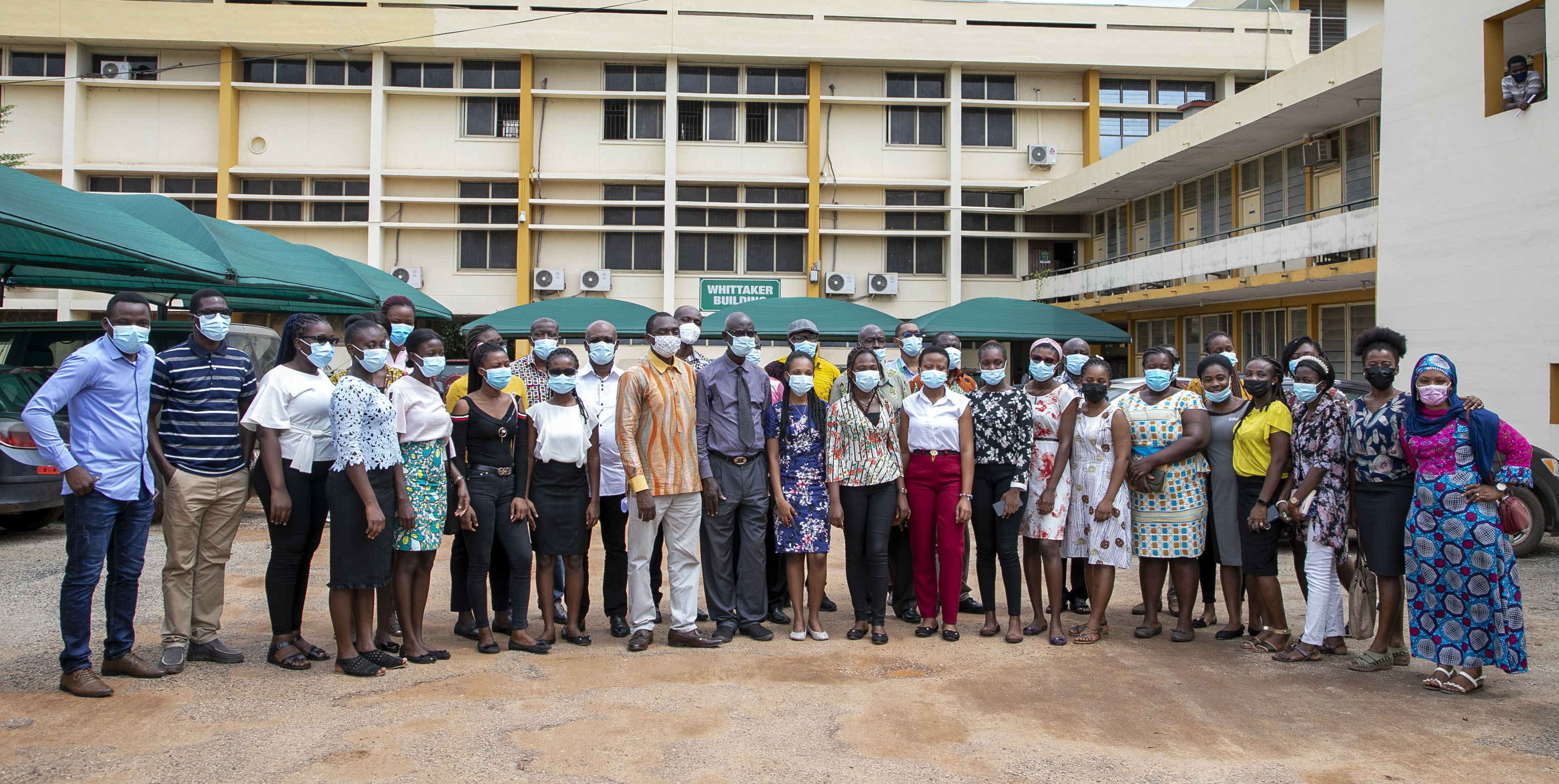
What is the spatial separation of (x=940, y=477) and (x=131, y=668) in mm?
4524

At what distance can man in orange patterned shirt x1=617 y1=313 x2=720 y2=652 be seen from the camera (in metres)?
5.97

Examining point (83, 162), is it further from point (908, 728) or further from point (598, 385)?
point (908, 728)

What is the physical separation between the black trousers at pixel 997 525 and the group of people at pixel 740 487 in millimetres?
22

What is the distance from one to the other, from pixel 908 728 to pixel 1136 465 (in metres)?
2.51

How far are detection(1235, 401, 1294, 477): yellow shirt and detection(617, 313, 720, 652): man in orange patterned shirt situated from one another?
3.29 metres

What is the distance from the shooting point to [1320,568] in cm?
584

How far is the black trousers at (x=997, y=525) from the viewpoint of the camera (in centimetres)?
626

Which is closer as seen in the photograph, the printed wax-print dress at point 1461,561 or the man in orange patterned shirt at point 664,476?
the printed wax-print dress at point 1461,561

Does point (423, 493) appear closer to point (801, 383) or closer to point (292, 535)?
point (292, 535)

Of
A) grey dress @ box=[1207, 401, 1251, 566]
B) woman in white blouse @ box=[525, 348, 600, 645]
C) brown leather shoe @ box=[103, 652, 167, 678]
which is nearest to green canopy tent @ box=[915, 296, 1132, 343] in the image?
grey dress @ box=[1207, 401, 1251, 566]

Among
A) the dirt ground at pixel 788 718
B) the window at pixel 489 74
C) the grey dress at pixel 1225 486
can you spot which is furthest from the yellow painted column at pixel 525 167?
the grey dress at pixel 1225 486

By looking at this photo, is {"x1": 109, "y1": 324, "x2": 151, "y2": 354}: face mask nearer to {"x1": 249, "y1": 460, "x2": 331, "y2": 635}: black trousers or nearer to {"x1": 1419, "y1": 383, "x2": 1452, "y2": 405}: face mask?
{"x1": 249, "y1": 460, "x2": 331, "y2": 635}: black trousers

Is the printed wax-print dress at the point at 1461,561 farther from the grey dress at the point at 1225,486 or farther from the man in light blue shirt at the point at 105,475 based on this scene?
the man in light blue shirt at the point at 105,475

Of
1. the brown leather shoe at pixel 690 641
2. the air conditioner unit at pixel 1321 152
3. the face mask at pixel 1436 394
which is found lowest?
the brown leather shoe at pixel 690 641
